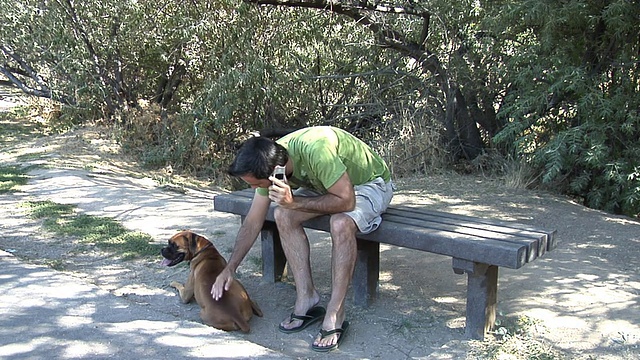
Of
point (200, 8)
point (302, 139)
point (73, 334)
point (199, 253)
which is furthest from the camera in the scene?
point (200, 8)

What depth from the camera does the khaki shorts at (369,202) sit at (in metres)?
3.79

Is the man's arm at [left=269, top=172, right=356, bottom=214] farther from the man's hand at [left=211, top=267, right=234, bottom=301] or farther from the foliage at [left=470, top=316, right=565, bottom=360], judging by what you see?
the foliage at [left=470, top=316, right=565, bottom=360]

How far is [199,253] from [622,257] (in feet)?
11.3

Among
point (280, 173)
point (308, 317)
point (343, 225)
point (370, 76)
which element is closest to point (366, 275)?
point (308, 317)

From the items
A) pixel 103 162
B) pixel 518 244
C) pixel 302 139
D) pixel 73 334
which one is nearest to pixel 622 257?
pixel 518 244

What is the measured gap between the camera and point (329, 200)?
12.2ft

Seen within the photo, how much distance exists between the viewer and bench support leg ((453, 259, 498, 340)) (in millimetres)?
3645

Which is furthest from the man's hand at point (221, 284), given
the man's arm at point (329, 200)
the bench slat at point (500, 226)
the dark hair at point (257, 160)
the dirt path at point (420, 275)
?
the bench slat at point (500, 226)

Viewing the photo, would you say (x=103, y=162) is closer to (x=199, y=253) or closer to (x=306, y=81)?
(x=306, y=81)

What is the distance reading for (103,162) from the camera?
10344mm

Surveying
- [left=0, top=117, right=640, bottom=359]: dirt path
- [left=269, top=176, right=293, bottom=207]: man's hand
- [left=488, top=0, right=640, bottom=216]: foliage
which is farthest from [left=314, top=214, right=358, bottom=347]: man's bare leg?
[left=488, top=0, right=640, bottom=216]: foliage

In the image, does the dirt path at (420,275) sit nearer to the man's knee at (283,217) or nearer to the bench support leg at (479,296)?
the bench support leg at (479,296)

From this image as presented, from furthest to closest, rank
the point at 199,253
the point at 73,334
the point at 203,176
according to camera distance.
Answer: the point at 203,176, the point at 199,253, the point at 73,334

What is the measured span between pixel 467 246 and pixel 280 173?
1.13 m
